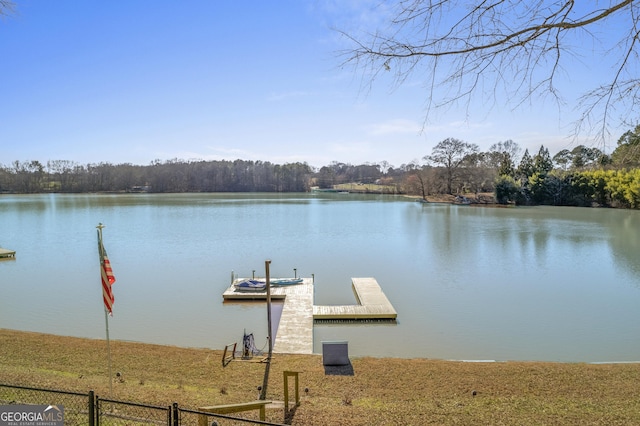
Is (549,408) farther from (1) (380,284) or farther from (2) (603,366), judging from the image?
(1) (380,284)

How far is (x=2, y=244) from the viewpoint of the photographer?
2886cm

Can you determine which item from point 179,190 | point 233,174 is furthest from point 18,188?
point 233,174

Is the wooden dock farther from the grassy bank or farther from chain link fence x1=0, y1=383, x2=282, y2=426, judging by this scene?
chain link fence x1=0, y1=383, x2=282, y2=426

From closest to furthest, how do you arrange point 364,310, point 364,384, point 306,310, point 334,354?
point 364,384
point 334,354
point 364,310
point 306,310

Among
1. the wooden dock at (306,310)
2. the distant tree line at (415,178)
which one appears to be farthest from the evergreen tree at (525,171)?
the wooden dock at (306,310)

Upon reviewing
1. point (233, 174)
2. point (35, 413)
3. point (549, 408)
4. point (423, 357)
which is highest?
point (233, 174)

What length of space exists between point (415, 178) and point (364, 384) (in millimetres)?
73717

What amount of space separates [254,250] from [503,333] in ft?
55.2

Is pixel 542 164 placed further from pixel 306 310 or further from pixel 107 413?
pixel 107 413

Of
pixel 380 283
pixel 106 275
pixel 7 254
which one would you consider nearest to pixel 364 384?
pixel 106 275

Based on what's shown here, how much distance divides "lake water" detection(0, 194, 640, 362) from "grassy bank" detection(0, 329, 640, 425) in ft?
5.81

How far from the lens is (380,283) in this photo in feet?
61.1

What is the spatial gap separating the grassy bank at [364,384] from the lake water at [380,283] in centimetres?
177

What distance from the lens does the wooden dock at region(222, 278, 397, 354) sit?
1171cm
